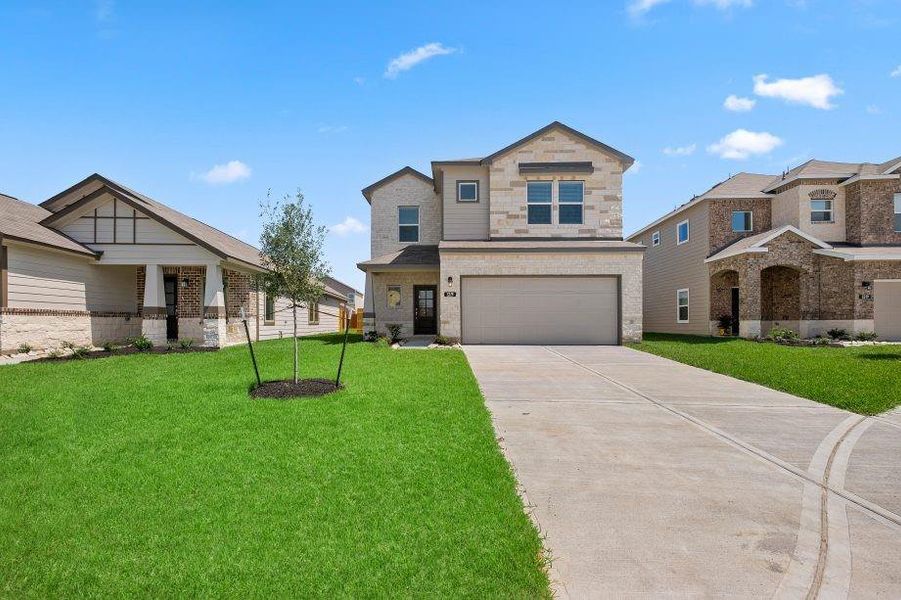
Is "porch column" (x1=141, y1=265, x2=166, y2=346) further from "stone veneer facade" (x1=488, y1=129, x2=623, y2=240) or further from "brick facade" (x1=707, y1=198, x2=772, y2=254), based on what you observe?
"brick facade" (x1=707, y1=198, x2=772, y2=254)

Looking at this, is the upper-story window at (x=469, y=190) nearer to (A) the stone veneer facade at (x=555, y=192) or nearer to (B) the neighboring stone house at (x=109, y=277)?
(A) the stone veneer facade at (x=555, y=192)

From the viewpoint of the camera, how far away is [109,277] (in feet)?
56.1

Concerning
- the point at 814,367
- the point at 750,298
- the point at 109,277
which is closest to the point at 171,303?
the point at 109,277

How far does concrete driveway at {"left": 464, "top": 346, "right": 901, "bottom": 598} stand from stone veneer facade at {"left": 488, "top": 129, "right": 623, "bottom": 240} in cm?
1079

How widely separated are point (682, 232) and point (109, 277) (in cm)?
2566

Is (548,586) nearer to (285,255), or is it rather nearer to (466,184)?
(285,255)

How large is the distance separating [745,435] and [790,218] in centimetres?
1884

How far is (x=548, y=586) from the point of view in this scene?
2990 millimetres

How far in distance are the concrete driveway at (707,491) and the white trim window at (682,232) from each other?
1613 centimetres

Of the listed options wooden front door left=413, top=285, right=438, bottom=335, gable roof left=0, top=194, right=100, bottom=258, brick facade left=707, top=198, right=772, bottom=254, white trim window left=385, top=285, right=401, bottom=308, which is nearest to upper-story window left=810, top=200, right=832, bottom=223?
brick facade left=707, top=198, right=772, bottom=254

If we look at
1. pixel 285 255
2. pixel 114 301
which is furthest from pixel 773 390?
pixel 114 301

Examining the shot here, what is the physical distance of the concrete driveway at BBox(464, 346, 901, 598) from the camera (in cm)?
318

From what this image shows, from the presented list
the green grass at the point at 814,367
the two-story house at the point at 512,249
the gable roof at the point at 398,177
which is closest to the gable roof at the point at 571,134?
the two-story house at the point at 512,249

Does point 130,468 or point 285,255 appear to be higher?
point 285,255
